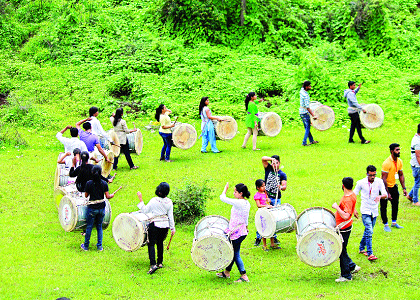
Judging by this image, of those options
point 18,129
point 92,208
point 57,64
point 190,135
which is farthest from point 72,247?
point 57,64

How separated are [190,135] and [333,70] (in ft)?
30.4

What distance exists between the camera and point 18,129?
18.2 meters

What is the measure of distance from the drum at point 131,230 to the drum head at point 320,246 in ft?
8.72

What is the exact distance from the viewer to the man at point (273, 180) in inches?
383

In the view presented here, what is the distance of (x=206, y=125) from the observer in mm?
16078

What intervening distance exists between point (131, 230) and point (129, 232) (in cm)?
6

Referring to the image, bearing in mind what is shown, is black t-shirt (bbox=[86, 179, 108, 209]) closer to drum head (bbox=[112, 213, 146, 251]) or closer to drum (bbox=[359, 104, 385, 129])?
drum head (bbox=[112, 213, 146, 251])

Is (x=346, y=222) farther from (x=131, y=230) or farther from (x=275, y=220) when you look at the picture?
(x=131, y=230)

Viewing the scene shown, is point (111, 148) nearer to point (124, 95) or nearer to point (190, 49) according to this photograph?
point (124, 95)

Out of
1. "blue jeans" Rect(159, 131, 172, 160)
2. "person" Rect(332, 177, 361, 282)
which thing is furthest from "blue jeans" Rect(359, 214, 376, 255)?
"blue jeans" Rect(159, 131, 172, 160)

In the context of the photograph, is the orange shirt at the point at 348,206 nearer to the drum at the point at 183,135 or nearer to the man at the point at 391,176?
the man at the point at 391,176

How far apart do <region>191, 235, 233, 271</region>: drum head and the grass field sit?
41 cm

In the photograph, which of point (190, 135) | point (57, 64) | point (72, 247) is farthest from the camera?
point (57, 64)

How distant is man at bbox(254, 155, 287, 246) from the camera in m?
9.73
